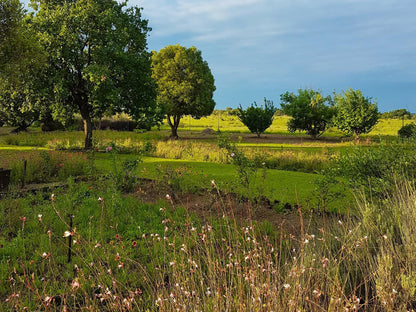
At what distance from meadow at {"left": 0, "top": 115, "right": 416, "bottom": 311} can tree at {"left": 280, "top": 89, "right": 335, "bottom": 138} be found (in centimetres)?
2332

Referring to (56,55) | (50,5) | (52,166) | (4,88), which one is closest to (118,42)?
(56,55)

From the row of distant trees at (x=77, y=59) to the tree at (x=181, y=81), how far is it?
37.3 feet

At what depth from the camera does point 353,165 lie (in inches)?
263

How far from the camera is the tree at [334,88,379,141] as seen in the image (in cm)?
2995

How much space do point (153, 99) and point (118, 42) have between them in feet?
12.4

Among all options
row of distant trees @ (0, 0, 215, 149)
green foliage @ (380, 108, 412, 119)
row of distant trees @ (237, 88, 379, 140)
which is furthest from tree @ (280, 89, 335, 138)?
green foliage @ (380, 108, 412, 119)

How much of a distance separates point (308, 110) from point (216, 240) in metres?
29.0

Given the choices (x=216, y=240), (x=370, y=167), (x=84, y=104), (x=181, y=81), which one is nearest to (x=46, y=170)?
(x=216, y=240)

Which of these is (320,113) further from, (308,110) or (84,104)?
(84,104)

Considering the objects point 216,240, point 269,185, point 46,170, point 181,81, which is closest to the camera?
point 216,240

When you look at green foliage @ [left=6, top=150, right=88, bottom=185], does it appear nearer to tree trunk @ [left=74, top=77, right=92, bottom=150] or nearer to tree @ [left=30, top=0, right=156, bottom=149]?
tree @ [left=30, top=0, right=156, bottom=149]

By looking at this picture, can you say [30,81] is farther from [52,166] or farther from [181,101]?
[181,101]

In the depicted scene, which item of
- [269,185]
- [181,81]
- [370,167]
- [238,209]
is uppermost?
[181,81]

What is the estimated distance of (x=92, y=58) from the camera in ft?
57.9
